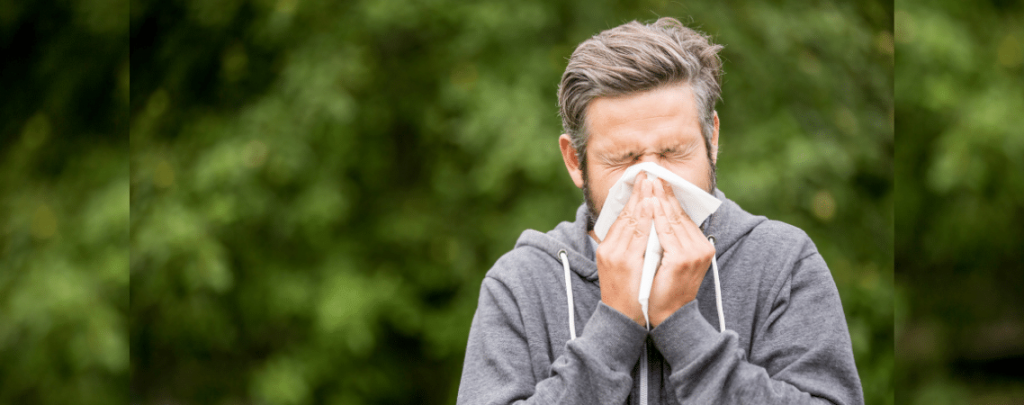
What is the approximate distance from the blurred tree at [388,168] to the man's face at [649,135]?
2.03m

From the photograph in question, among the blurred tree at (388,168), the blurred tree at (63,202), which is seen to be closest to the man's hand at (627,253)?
the blurred tree at (388,168)

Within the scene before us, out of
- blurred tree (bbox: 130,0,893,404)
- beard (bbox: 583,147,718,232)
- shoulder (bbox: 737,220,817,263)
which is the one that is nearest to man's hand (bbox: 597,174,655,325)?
beard (bbox: 583,147,718,232)

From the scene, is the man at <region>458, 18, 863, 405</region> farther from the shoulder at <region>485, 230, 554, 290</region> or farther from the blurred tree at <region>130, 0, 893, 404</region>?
the blurred tree at <region>130, 0, 893, 404</region>

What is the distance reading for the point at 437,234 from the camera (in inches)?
162

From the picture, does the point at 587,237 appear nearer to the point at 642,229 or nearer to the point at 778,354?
the point at 642,229

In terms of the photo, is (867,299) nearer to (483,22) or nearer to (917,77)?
(917,77)

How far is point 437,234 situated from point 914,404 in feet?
8.07

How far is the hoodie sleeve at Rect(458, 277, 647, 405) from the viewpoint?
1.28 meters

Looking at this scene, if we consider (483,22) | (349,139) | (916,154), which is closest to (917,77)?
(916,154)

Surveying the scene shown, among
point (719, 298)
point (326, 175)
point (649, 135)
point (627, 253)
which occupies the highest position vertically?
point (326, 175)

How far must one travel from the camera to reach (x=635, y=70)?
1.41 metres

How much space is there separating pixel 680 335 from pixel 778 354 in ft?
0.69

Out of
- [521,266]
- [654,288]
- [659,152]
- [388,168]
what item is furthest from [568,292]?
[388,168]

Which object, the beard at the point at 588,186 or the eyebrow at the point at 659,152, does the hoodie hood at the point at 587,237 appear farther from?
the eyebrow at the point at 659,152
